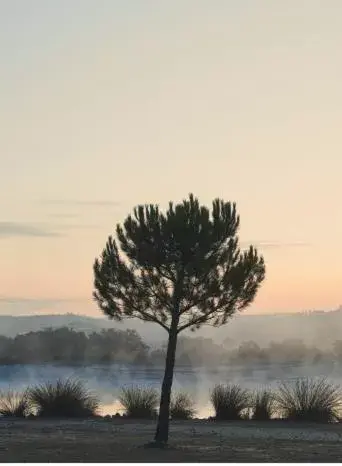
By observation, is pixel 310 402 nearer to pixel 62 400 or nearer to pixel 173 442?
pixel 62 400

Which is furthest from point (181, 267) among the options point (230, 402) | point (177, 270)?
point (230, 402)

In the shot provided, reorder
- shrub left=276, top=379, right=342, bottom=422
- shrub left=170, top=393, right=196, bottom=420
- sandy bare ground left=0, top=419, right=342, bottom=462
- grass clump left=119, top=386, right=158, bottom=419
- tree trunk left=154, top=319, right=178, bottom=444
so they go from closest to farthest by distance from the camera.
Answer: sandy bare ground left=0, top=419, right=342, bottom=462, tree trunk left=154, top=319, right=178, bottom=444, shrub left=276, top=379, right=342, bottom=422, grass clump left=119, top=386, right=158, bottom=419, shrub left=170, top=393, right=196, bottom=420

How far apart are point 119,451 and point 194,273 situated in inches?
123

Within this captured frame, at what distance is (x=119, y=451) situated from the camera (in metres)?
14.3

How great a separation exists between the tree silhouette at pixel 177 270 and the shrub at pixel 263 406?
715cm

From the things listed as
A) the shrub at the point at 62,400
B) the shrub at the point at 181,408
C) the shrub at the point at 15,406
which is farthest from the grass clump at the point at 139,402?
the shrub at the point at 15,406

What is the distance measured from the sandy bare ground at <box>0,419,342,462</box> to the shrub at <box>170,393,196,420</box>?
1.56 meters

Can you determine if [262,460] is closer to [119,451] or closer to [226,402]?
[119,451]

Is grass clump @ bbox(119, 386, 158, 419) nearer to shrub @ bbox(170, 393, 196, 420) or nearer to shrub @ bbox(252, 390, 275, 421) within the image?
shrub @ bbox(170, 393, 196, 420)

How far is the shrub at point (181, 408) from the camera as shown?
22.3 m

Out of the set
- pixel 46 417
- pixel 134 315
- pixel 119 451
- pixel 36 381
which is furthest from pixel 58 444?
pixel 36 381

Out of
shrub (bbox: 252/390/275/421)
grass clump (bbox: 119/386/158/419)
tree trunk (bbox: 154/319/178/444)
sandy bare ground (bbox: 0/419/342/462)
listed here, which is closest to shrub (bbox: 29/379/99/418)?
grass clump (bbox: 119/386/158/419)

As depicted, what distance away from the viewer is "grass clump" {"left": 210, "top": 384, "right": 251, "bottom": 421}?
72.2 ft

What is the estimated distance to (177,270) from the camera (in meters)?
15.3
